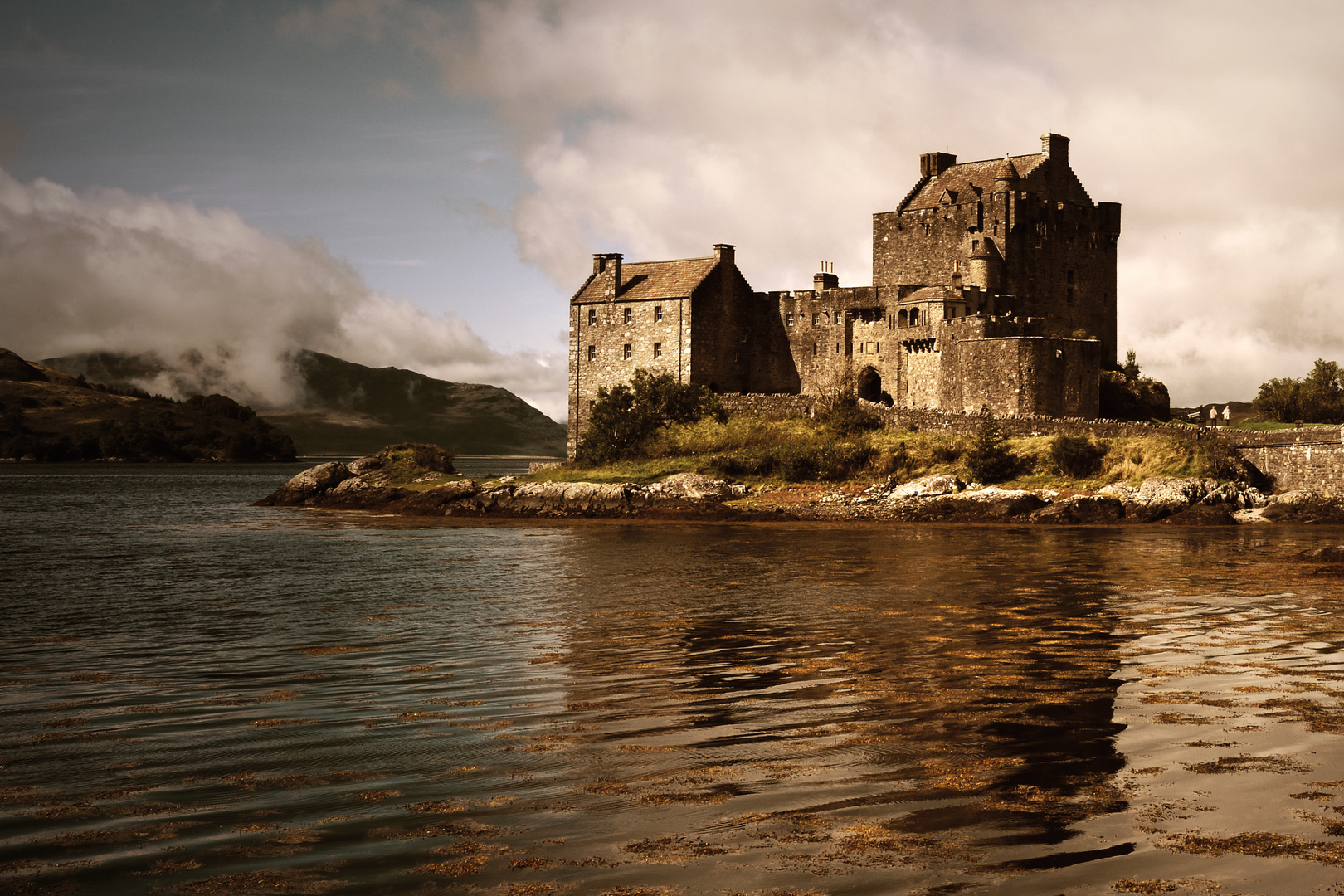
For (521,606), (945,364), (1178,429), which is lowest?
(521,606)

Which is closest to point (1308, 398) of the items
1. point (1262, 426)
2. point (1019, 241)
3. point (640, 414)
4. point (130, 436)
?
point (1262, 426)

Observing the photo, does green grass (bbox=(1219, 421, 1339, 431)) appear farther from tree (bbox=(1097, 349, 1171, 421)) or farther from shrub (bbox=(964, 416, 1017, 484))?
shrub (bbox=(964, 416, 1017, 484))

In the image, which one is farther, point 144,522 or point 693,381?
point 693,381

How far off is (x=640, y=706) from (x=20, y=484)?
4354 inches

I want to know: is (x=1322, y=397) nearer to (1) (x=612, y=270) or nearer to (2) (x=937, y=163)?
(2) (x=937, y=163)

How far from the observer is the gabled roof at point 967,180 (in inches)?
2785

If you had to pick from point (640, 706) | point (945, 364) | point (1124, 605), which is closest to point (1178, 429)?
point (945, 364)

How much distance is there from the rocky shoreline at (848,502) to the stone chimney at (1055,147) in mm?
27802

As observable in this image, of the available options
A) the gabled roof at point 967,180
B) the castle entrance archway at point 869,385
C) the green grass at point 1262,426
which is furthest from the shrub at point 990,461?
the gabled roof at point 967,180

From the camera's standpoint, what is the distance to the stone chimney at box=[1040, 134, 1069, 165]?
70938mm

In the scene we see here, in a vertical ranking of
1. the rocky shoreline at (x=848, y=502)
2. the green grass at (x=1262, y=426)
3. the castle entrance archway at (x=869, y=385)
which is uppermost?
the castle entrance archway at (x=869, y=385)

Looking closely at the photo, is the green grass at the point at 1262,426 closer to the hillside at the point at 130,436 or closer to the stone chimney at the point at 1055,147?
the stone chimney at the point at 1055,147

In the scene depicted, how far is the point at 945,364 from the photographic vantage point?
63.4 metres

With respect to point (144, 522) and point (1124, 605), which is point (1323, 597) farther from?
point (144, 522)
